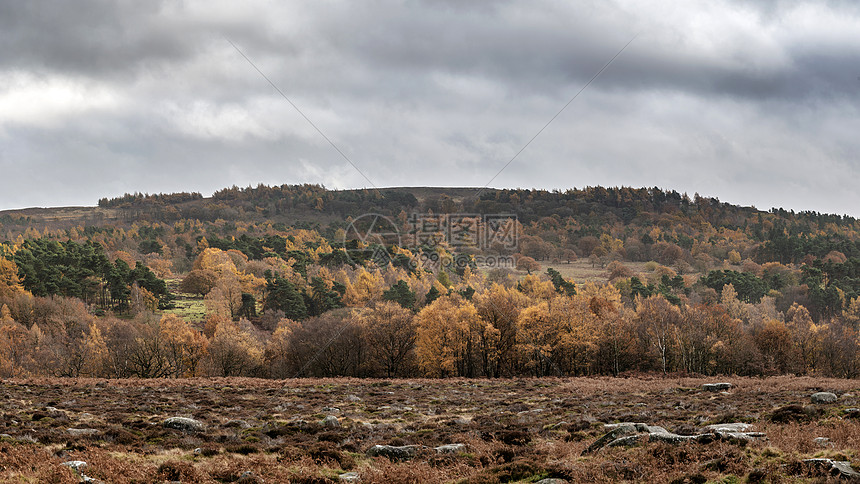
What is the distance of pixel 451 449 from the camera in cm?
2027

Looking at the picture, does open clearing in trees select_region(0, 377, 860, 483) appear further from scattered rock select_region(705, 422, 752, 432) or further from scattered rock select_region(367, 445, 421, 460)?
scattered rock select_region(705, 422, 752, 432)

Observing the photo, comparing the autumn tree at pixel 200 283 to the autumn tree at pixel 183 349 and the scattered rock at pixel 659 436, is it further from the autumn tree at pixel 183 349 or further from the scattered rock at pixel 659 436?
the scattered rock at pixel 659 436

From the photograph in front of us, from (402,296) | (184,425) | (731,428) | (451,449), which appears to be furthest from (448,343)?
(731,428)

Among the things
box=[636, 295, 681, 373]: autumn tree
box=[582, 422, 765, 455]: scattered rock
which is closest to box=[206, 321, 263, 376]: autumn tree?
box=[636, 295, 681, 373]: autumn tree

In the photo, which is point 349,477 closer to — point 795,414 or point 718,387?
point 795,414

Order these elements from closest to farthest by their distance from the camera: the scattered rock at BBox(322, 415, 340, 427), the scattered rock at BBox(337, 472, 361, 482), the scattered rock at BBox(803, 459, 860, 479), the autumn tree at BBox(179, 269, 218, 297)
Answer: the scattered rock at BBox(803, 459, 860, 479), the scattered rock at BBox(337, 472, 361, 482), the scattered rock at BBox(322, 415, 340, 427), the autumn tree at BBox(179, 269, 218, 297)

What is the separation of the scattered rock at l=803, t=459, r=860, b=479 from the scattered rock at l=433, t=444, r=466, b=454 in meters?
10.6

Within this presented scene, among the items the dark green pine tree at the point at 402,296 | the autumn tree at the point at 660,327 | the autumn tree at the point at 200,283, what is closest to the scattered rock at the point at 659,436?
the autumn tree at the point at 660,327

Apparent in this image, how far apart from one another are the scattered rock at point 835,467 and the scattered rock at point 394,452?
11.8 meters

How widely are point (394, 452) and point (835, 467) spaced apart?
13.0m

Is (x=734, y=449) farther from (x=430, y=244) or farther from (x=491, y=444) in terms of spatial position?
Result: (x=430, y=244)

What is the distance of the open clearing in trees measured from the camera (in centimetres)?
1575

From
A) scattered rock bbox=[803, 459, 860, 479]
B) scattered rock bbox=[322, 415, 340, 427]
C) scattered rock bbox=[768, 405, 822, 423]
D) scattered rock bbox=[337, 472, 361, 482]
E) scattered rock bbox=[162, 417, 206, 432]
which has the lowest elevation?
scattered rock bbox=[322, 415, 340, 427]

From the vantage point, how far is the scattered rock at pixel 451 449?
20.0m
